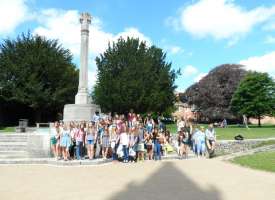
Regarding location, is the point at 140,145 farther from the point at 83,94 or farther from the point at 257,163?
the point at 83,94

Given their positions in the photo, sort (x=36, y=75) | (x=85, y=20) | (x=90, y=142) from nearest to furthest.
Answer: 1. (x=90, y=142)
2. (x=85, y=20)
3. (x=36, y=75)

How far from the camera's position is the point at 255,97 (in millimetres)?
60938

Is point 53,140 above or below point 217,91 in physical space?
below

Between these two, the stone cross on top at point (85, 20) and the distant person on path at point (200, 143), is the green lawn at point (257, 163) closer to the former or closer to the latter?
the distant person on path at point (200, 143)

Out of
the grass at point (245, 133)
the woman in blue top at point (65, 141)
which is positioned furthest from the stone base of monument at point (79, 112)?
the grass at point (245, 133)

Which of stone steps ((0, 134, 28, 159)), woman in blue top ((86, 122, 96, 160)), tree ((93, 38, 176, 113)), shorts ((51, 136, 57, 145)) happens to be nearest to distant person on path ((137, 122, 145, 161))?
woman in blue top ((86, 122, 96, 160))

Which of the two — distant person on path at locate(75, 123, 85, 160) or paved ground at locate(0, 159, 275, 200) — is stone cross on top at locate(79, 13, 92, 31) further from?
paved ground at locate(0, 159, 275, 200)

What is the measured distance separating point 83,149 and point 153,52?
35650mm

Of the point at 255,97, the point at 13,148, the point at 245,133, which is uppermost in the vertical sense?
the point at 255,97

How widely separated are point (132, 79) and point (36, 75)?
37.4ft

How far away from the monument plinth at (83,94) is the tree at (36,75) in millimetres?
19651

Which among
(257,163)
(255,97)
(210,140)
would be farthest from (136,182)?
(255,97)

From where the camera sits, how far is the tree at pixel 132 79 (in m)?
46.0

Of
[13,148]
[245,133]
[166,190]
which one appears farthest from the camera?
[245,133]
